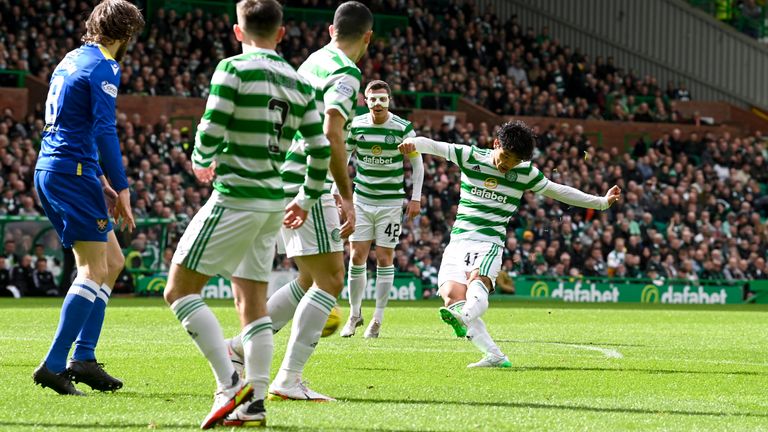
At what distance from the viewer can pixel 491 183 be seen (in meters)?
10.2

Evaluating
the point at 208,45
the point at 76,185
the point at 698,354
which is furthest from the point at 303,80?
the point at 208,45

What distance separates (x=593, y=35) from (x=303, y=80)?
36.1 metres

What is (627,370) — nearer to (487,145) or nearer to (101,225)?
(101,225)

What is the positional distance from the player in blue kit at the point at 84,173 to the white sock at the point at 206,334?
1506 millimetres

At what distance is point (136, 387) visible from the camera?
25.3ft

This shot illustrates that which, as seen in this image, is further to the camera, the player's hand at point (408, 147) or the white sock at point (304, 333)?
the player's hand at point (408, 147)

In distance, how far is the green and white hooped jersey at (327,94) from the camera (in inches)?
276

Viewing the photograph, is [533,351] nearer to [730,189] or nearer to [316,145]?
[316,145]

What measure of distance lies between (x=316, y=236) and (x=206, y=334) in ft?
4.37

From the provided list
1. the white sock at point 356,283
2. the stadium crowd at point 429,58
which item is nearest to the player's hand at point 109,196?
the white sock at point 356,283

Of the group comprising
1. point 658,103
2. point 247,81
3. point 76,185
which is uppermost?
point 658,103

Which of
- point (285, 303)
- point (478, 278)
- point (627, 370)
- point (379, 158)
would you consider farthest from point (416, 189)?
point (285, 303)

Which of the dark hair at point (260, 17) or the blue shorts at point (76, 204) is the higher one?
the dark hair at point (260, 17)

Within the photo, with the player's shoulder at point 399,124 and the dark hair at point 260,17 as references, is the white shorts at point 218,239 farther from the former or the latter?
the player's shoulder at point 399,124
